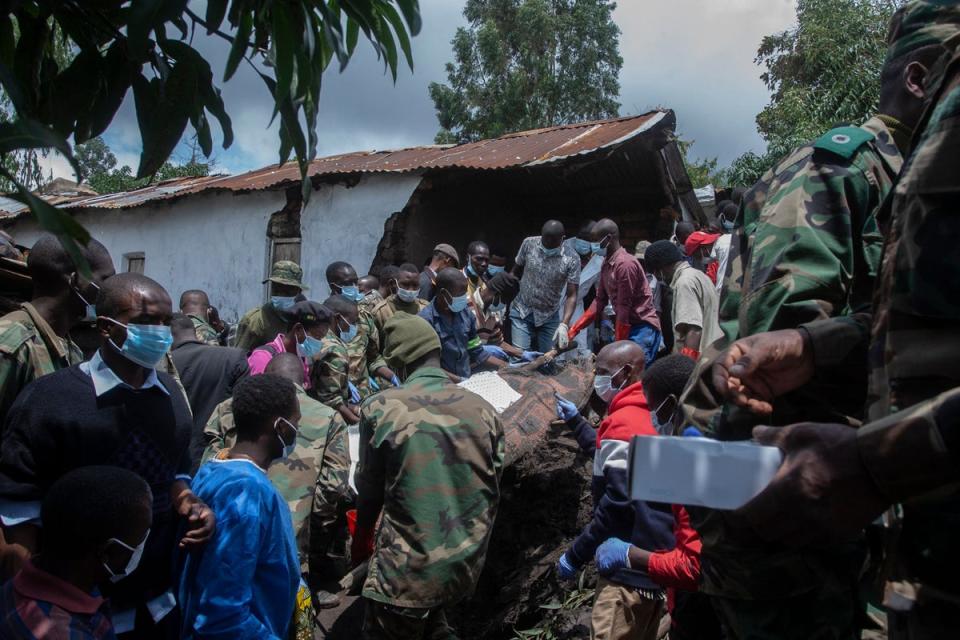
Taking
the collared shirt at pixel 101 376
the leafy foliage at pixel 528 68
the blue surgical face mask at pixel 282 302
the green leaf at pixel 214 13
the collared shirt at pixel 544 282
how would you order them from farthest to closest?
the leafy foliage at pixel 528 68 → the collared shirt at pixel 544 282 → the blue surgical face mask at pixel 282 302 → the collared shirt at pixel 101 376 → the green leaf at pixel 214 13

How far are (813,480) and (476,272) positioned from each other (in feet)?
24.0

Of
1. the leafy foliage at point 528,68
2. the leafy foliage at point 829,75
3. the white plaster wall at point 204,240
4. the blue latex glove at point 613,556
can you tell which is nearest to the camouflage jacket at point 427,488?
the blue latex glove at point 613,556

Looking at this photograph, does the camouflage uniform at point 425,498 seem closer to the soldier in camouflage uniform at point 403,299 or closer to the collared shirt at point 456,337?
the collared shirt at point 456,337

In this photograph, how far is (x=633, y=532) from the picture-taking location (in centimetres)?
333

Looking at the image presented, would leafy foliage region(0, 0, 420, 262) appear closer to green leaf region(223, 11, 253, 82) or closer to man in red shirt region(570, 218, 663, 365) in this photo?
green leaf region(223, 11, 253, 82)

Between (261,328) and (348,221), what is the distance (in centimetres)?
516

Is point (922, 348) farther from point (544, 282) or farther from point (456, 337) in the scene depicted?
point (544, 282)

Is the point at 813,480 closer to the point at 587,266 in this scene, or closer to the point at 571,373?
the point at 571,373

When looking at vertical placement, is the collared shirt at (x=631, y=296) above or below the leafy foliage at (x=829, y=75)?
below

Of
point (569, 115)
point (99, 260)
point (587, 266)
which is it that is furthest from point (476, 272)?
point (569, 115)

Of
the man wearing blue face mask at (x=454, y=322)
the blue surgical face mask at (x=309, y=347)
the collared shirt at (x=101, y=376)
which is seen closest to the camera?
the collared shirt at (x=101, y=376)

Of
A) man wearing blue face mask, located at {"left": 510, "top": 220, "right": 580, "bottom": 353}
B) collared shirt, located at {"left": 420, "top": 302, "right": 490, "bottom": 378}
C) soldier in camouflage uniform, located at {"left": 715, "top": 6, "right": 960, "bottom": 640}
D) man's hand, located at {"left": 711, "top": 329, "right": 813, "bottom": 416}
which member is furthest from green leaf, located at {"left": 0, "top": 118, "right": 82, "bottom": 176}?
man wearing blue face mask, located at {"left": 510, "top": 220, "right": 580, "bottom": 353}

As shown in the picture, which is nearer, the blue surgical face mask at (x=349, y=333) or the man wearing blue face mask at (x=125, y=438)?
the man wearing blue face mask at (x=125, y=438)

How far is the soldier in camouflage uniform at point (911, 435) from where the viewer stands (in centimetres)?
113
